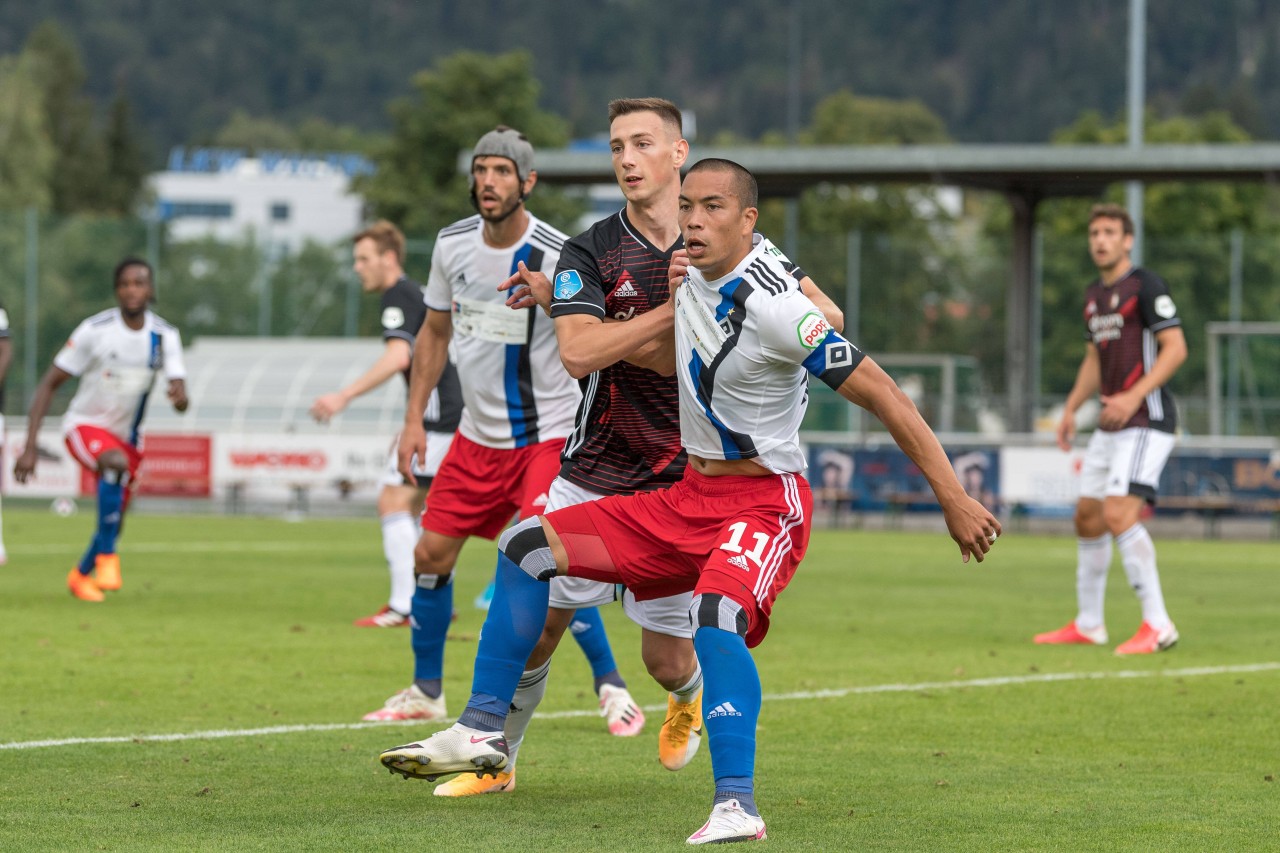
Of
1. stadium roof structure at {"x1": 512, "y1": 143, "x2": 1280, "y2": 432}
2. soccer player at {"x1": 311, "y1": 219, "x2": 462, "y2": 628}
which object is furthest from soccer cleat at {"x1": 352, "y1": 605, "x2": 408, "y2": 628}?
stadium roof structure at {"x1": 512, "y1": 143, "x2": 1280, "y2": 432}

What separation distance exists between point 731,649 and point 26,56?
4741 inches

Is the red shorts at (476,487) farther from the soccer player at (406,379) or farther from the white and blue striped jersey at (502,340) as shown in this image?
the soccer player at (406,379)

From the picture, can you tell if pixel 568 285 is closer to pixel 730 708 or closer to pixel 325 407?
pixel 730 708

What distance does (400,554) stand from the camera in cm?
1270

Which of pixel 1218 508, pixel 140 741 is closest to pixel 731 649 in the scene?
pixel 140 741

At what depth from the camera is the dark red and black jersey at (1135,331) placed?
1182 centimetres

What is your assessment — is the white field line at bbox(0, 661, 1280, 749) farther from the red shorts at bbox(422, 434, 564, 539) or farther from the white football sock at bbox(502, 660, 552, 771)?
the white football sock at bbox(502, 660, 552, 771)

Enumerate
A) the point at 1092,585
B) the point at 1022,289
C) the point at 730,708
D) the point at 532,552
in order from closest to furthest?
the point at 730,708
the point at 532,552
the point at 1092,585
the point at 1022,289

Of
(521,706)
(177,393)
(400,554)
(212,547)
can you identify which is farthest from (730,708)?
(212,547)

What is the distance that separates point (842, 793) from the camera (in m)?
6.61

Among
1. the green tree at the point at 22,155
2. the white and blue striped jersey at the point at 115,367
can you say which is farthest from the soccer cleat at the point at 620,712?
the green tree at the point at 22,155

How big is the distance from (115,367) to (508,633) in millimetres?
8716

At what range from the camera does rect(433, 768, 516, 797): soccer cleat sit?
6520 mm

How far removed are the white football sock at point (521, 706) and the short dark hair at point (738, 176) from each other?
5.94 feet
